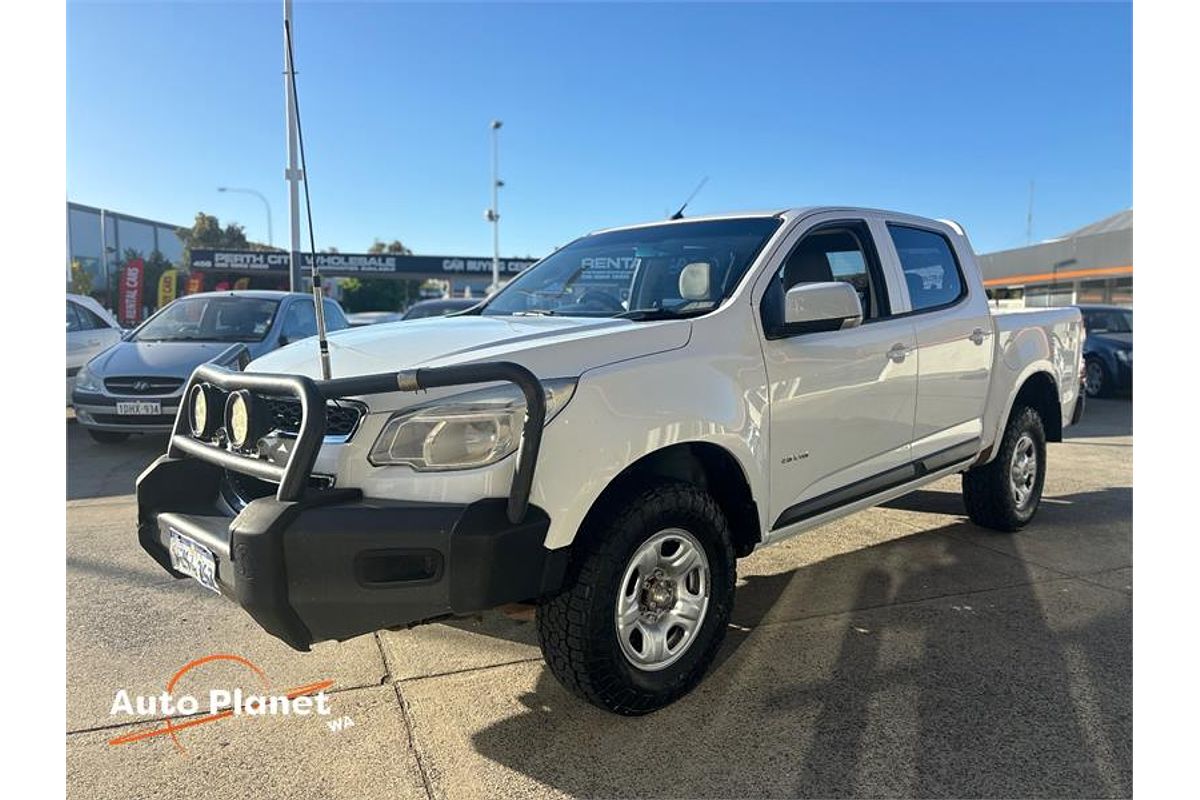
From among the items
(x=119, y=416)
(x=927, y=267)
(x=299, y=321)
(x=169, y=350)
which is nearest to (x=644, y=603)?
(x=927, y=267)

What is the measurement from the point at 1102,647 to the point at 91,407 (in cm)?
→ 816

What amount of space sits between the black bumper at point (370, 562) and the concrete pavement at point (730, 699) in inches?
20.3

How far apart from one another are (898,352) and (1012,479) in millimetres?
1827

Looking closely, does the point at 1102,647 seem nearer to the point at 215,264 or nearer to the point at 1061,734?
the point at 1061,734

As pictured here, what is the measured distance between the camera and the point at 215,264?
121 feet

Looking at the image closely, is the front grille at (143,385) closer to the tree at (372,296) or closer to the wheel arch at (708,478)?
the wheel arch at (708,478)

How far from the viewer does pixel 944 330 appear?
14.4 feet

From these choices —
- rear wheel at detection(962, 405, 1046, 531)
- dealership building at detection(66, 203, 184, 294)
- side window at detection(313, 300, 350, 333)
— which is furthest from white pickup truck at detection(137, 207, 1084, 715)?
dealership building at detection(66, 203, 184, 294)

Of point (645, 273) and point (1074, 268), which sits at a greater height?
point (1074, 268)

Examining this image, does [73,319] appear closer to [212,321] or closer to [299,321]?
[212,321]

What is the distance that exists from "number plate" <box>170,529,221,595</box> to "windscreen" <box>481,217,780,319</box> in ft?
5.63

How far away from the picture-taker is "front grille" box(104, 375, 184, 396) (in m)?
7.48

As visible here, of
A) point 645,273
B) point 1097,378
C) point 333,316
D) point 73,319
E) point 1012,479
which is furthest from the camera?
point 1097,378

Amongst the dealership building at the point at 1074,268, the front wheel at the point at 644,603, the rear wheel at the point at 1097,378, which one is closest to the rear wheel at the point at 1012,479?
the front wheel at the point at 644,603
